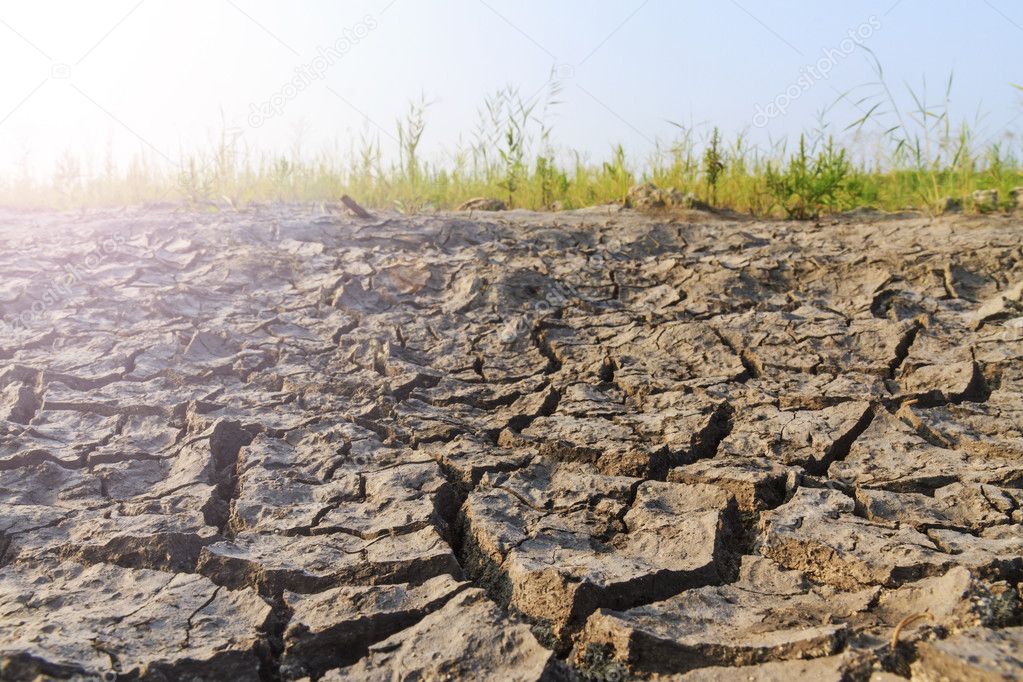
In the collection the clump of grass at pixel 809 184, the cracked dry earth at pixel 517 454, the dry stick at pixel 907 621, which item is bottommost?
the dry stick at pixel 907 621

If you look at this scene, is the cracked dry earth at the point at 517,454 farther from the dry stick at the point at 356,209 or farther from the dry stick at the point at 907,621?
the dry stick at the point at 356,209

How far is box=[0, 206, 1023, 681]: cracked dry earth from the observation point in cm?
157

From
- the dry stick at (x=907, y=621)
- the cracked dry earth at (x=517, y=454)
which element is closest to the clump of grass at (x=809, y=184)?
the cracked dry earth at (x=517, y=454)

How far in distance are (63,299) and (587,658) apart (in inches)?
116

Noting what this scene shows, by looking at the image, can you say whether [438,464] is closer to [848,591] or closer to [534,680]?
[534,680]

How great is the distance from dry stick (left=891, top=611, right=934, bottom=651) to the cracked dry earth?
1 centimetres

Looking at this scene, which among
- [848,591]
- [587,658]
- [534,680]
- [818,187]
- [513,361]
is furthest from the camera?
[818,187]

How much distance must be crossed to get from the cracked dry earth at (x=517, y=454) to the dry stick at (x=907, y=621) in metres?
0.01

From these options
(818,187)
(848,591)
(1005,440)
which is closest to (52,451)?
(848,591)

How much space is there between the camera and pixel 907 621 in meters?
1.45

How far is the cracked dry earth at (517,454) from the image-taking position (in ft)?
5.14

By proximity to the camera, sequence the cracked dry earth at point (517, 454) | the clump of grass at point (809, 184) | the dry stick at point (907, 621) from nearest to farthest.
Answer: the dry stick at point (907, 621)
the cracked dry earth at point (517, 454)
the clump of grass at point (809, 184)

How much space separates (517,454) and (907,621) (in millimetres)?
1155

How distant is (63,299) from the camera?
11.5 ft
